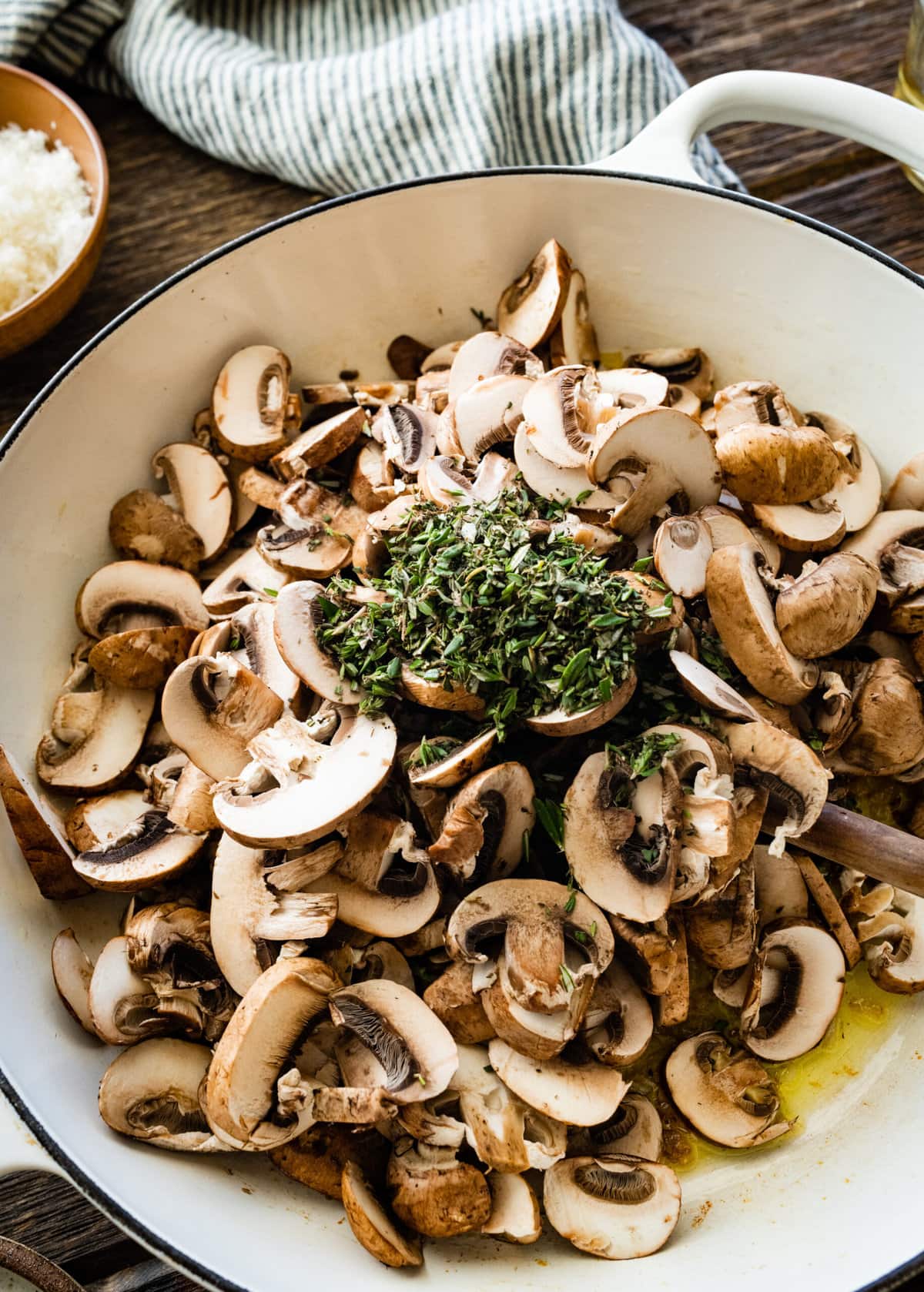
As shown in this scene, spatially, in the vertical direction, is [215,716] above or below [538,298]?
below

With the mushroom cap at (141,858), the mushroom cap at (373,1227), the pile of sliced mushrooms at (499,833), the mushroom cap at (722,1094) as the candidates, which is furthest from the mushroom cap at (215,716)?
the mushroom cap at (722,1094)

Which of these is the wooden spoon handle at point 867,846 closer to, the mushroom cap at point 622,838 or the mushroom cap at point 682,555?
the mushroom cap at point 622,838

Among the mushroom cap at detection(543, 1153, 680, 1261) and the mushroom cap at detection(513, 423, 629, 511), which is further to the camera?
the mushroom cap at detection(513, 423, 629, 511)

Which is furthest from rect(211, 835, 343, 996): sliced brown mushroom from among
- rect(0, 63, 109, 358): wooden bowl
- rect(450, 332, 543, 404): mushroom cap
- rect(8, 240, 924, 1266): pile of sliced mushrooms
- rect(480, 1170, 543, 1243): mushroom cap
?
rect(0, 63, 109, 358): wooden bowl

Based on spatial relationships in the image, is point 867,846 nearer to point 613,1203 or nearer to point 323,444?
point 613,1203

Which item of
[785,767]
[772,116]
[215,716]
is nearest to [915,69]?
[772,116]

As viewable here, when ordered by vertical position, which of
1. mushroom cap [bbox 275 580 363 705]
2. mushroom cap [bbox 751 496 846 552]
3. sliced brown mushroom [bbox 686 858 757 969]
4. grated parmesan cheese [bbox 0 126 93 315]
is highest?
grated parmesan cheese [bbox 0 126 93 315]

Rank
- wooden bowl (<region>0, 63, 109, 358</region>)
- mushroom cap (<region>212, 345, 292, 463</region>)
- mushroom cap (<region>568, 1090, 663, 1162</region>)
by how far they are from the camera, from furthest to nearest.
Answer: wooden bowl (<region>0, 63, 109, 358</region>), mushroom cap (<region>212, 345, 292, 463</region>), mushroom cap (<region>568, 1090, 663, 1162</region>)

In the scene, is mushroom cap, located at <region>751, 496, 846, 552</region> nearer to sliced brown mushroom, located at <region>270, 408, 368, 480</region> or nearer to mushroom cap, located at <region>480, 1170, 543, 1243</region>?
sliced brown mushroom, located at <region>270, 408, 368, 480</region>
